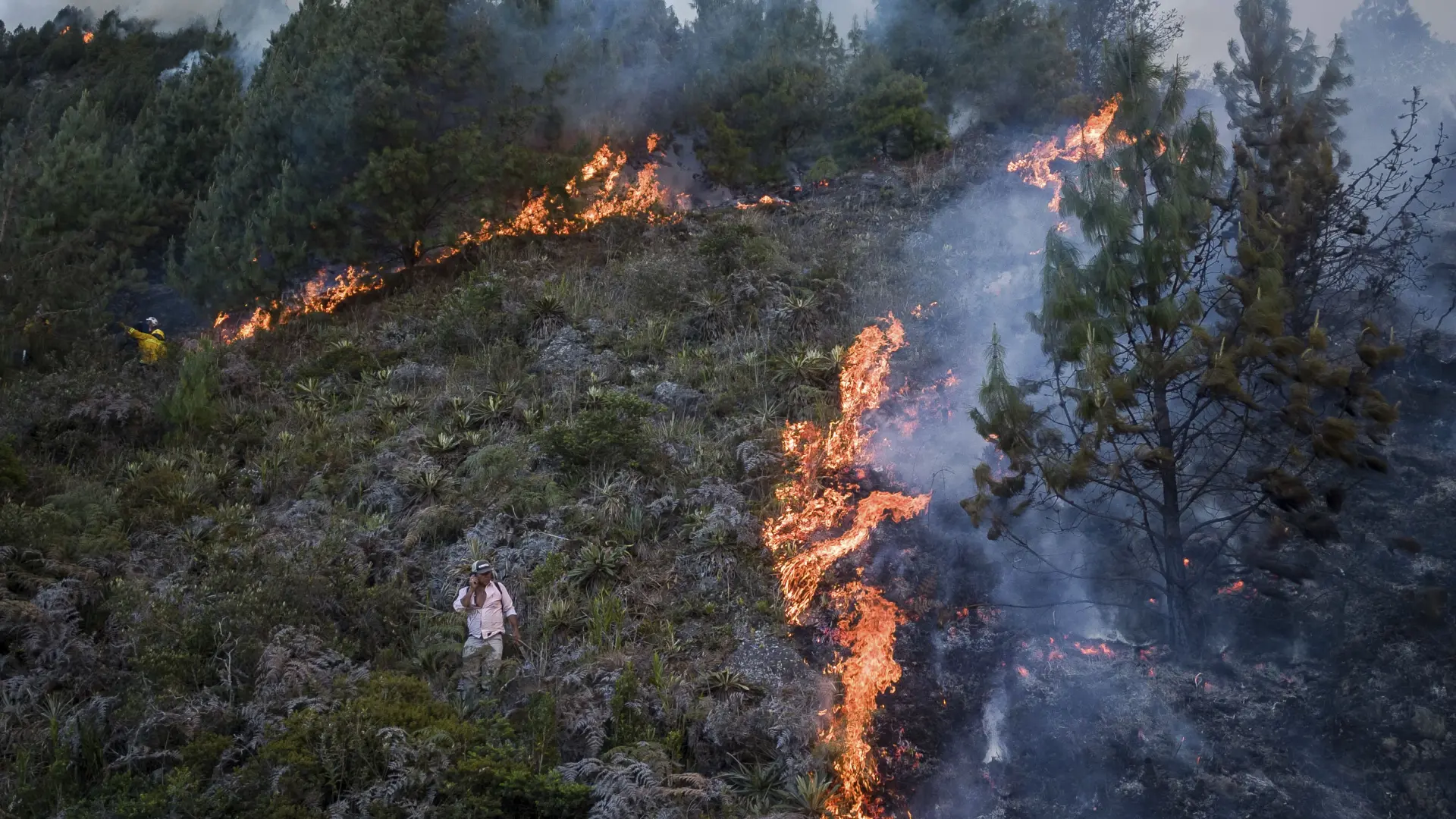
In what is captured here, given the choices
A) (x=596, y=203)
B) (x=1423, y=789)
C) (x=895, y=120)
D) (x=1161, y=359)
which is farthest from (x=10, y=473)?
(x=895, y=120)

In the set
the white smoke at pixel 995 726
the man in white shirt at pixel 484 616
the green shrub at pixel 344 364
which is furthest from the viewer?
the green shrub at pixel 344 364

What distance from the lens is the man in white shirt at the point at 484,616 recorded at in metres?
7.96

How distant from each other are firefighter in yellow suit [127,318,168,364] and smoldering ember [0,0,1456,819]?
11 centimetres

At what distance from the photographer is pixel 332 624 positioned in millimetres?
8125

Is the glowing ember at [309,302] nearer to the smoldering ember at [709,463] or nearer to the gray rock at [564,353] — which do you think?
the smoldering ember at [709,463]

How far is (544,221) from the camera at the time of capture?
1650 cm

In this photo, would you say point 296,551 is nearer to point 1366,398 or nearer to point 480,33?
point 1366,398

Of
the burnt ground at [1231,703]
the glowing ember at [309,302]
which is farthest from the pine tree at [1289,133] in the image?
the glowing ember at [309,302]

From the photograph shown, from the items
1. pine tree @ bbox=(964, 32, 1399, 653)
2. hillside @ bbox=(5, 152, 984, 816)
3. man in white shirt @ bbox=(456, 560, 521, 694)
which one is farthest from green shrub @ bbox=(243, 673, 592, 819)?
pine tree @ bbox=(964, 32, 1399, 653)

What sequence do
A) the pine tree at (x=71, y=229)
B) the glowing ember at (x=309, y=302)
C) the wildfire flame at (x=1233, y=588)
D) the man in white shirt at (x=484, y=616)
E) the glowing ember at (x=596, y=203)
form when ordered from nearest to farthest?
1. the wildfire flame at (x=1233, y=588)
2. the man in white shirt at (x=484, y=616)
3. the pine tree at (x=71, y=229)
4. the glowing ember at (x=309, y=302)
5. the glowing ember at (x=596, y=203)

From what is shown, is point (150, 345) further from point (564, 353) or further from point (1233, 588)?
point (1233, 588)

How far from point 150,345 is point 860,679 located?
10692 millimetres

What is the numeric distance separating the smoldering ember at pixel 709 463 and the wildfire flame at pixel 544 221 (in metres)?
0.07

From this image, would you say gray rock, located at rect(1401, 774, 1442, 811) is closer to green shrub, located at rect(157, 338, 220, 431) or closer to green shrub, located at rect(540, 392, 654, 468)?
green shrub, located at rect(540, 392, 654, 468)
